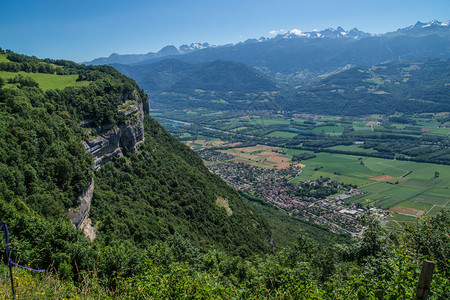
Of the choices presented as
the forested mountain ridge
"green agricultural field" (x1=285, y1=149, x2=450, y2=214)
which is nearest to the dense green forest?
the forested mountain ridge

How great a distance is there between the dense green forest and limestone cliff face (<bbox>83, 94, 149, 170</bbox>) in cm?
111

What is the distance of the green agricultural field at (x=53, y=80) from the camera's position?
4347 centimetres

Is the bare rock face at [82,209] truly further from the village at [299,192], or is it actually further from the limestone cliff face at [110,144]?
the village at [299,192]

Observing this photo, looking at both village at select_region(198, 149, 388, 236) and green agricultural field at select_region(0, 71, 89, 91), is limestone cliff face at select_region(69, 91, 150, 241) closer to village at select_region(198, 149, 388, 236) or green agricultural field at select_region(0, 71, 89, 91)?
green agricultural field at select_region(0, 71, 89, 91)

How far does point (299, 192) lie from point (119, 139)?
71331 millimetres

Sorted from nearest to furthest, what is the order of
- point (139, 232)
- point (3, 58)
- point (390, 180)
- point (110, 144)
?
point (139, 232)
point (110, 144)
point (3, 58)
point (390, 180)

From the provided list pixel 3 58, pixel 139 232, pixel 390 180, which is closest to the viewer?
pixel 139 232

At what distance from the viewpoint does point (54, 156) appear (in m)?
26.8

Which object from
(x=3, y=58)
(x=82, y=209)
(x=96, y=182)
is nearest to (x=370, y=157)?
(x=96, y=182)

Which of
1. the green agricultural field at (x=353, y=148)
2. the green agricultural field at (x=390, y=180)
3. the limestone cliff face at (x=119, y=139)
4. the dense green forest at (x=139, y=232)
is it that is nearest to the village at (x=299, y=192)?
the green agricultural field at (x=390, y=180)

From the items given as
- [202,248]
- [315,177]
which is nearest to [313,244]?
[202,248]

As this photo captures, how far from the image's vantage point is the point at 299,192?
9812 centimetres

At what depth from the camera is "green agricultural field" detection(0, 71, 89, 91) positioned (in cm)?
4347

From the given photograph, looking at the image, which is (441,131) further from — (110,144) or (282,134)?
(110,144)
